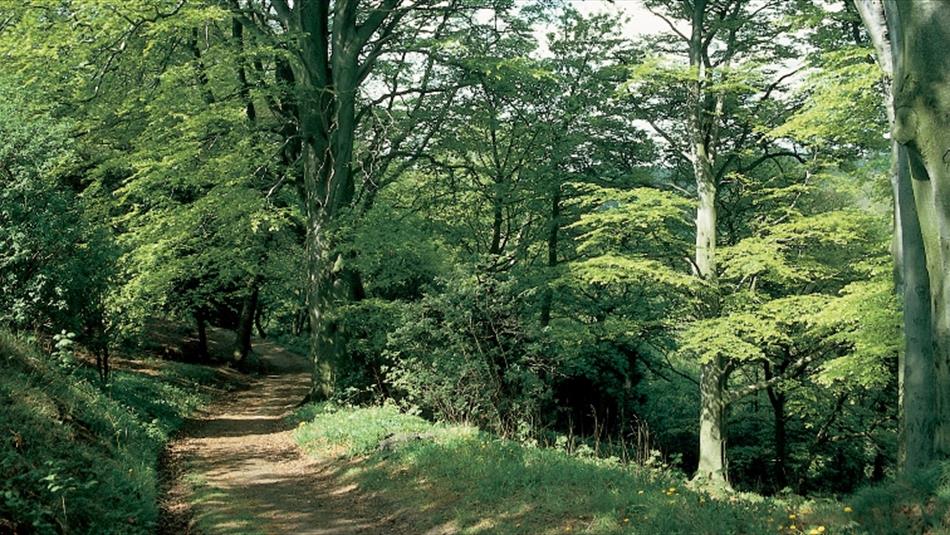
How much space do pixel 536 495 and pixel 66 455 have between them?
488cm

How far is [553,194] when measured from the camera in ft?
72.3

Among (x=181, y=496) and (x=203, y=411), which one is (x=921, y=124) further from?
(x=203, y=411)

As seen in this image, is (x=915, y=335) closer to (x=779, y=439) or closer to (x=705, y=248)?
(x=705, y=248)

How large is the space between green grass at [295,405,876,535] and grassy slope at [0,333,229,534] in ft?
9.37

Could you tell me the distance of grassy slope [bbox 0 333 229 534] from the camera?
598cm

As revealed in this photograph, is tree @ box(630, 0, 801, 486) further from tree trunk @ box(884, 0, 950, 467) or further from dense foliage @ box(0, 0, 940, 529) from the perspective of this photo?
tree trunk @ box(884, 0, 950, 467)

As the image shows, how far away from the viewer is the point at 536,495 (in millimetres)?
7348

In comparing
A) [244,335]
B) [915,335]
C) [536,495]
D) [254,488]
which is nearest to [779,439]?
[915,335]

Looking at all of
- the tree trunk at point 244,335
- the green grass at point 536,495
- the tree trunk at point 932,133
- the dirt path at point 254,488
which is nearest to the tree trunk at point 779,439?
the green grass at point 536,495

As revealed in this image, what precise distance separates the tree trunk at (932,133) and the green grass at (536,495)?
1.58m

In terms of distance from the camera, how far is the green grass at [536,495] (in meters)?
6.02

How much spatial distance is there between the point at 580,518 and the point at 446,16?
14317 mm

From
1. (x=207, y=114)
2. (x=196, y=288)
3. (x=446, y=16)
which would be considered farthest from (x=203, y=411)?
(x=446, y=16)

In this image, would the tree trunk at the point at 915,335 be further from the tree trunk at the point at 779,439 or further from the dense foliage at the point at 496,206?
the tree trunk at the point at 779,439
